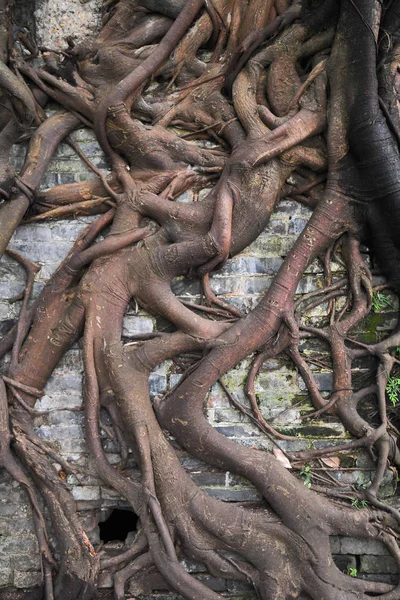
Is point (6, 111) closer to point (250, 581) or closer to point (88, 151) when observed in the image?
point (88, 151)

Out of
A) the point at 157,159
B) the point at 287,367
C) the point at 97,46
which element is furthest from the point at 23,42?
the point at 287,367


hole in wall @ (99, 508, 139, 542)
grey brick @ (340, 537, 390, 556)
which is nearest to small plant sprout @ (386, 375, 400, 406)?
grey brick @ (340, 537, 390, 556)

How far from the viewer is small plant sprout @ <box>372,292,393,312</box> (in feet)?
8.77

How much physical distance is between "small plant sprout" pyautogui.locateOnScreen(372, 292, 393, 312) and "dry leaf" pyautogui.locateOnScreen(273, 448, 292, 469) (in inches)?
36.9

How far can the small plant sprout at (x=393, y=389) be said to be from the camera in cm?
257

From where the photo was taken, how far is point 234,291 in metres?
2.73

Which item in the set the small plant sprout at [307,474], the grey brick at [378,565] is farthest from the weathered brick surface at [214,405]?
the small plant sprout at [307,474]

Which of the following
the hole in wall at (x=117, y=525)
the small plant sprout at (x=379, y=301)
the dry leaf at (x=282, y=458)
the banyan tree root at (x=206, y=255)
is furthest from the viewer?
the hole in wall at (x=117, y=525)

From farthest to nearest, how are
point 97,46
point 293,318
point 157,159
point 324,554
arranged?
point 97,46
point 157,159
point 293,318
point 324,554

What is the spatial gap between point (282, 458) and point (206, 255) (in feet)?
3.74

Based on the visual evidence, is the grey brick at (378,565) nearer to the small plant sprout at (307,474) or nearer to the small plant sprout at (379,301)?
the small plant sprout at (307,474)

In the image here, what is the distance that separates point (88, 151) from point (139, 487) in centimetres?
196

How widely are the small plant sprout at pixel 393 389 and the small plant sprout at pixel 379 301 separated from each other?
0.39 metres

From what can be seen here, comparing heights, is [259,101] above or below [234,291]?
above
